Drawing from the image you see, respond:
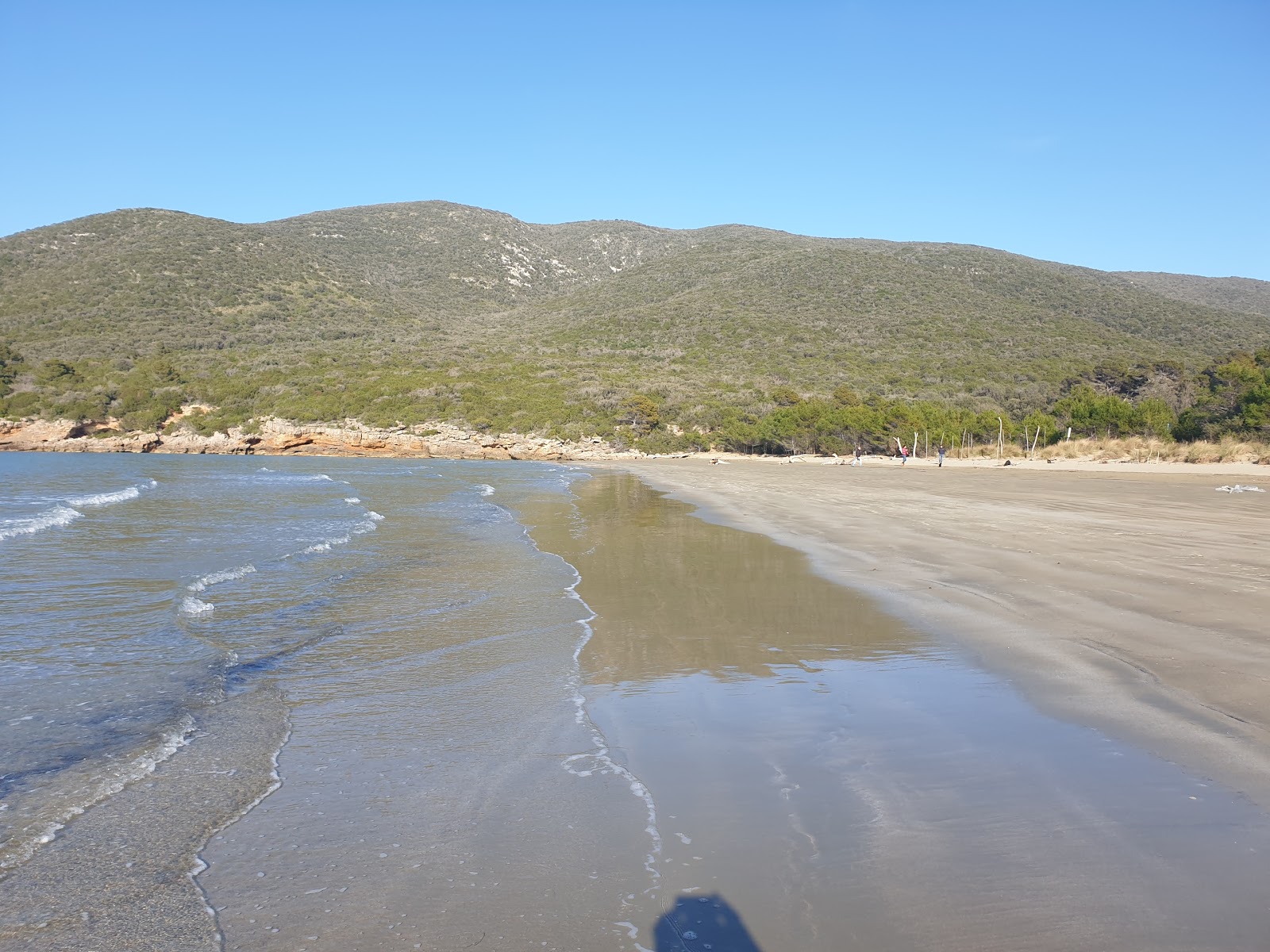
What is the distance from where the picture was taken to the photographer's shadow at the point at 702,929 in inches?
117

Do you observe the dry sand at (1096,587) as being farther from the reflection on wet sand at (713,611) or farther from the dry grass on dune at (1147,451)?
the dry grass on dune at (1147,451)

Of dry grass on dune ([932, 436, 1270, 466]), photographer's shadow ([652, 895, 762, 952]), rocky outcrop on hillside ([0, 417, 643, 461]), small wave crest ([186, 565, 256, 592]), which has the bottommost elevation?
rocky outcrop on hillside ([0, 417, 643, 461])

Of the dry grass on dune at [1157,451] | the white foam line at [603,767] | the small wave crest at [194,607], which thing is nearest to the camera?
the white foam line at [603,767]

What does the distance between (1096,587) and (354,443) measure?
1991 inches

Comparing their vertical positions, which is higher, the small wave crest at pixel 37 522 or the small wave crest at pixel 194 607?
the small wave crest at pixel 194 607

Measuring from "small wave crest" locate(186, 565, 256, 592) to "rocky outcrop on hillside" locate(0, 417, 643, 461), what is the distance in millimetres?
41351

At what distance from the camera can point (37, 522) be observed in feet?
52.2

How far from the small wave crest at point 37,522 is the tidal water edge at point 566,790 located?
6319 millimetres

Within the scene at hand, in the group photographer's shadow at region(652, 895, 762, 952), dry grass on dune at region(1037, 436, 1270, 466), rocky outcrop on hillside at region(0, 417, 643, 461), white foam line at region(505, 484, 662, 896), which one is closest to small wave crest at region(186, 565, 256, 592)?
white foam line at region(505, 484, 662, 896)

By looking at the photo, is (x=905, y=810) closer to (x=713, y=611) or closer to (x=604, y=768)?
(x=604, y=768)

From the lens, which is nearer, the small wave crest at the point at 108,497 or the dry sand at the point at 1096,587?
the dry sand at the point at 1096,587

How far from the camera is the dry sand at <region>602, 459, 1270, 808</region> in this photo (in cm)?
527

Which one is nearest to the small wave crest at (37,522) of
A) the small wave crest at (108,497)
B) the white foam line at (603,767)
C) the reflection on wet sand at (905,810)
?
the small wave crest at (108,497)

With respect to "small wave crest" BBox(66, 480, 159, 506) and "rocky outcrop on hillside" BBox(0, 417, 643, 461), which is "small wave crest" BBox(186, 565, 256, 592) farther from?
"rocky outcrop on hillside" BBox(0, 417, 643, 461)
